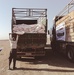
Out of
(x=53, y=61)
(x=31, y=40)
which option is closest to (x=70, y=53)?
(x=53, y=61)

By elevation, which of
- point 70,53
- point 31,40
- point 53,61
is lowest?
point 53,61

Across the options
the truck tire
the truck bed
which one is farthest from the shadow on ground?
the truck bed

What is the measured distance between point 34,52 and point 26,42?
740 millimetres

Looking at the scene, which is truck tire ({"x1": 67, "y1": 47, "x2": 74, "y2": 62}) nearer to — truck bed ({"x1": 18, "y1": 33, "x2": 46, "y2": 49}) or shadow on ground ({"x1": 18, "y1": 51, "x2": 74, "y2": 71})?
shadow on ground ({"x1": 18, "y1": 51, "x2": 74, "y2": 71})

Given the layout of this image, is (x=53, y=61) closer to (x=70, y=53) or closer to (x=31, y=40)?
(x=70, y=53)

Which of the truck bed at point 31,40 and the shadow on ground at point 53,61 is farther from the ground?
the truck bed at point 31,40

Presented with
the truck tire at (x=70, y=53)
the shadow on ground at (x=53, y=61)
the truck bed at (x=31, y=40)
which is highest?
the truck bed at (x=31, y=40)

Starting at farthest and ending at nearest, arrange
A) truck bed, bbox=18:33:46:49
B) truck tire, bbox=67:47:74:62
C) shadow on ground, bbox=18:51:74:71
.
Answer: truck bed, bbox=18:33:46:49, truck tire, bbox=67:47:74:62, shadow on ground, bbox=18:51:74:71

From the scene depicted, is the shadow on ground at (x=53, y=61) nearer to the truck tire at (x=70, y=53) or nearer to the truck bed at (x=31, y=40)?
the truck tire at (x=70, y=53)

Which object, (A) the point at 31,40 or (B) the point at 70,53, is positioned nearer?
(A) the point at 31,40

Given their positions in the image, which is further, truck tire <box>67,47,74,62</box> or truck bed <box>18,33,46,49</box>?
truck bed <box>18,33,46,49</box>

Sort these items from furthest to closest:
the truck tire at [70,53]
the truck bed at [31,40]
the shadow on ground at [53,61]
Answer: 1. the truck bed at [31,40]
2. the truck tire at [70,53]
3. the shadow on ground at [53,61]

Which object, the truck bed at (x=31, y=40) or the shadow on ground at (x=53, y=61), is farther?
the truck bed at (x=31, y=40)

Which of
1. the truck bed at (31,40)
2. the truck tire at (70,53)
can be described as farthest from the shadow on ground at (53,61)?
the truck bed at (31,40)
